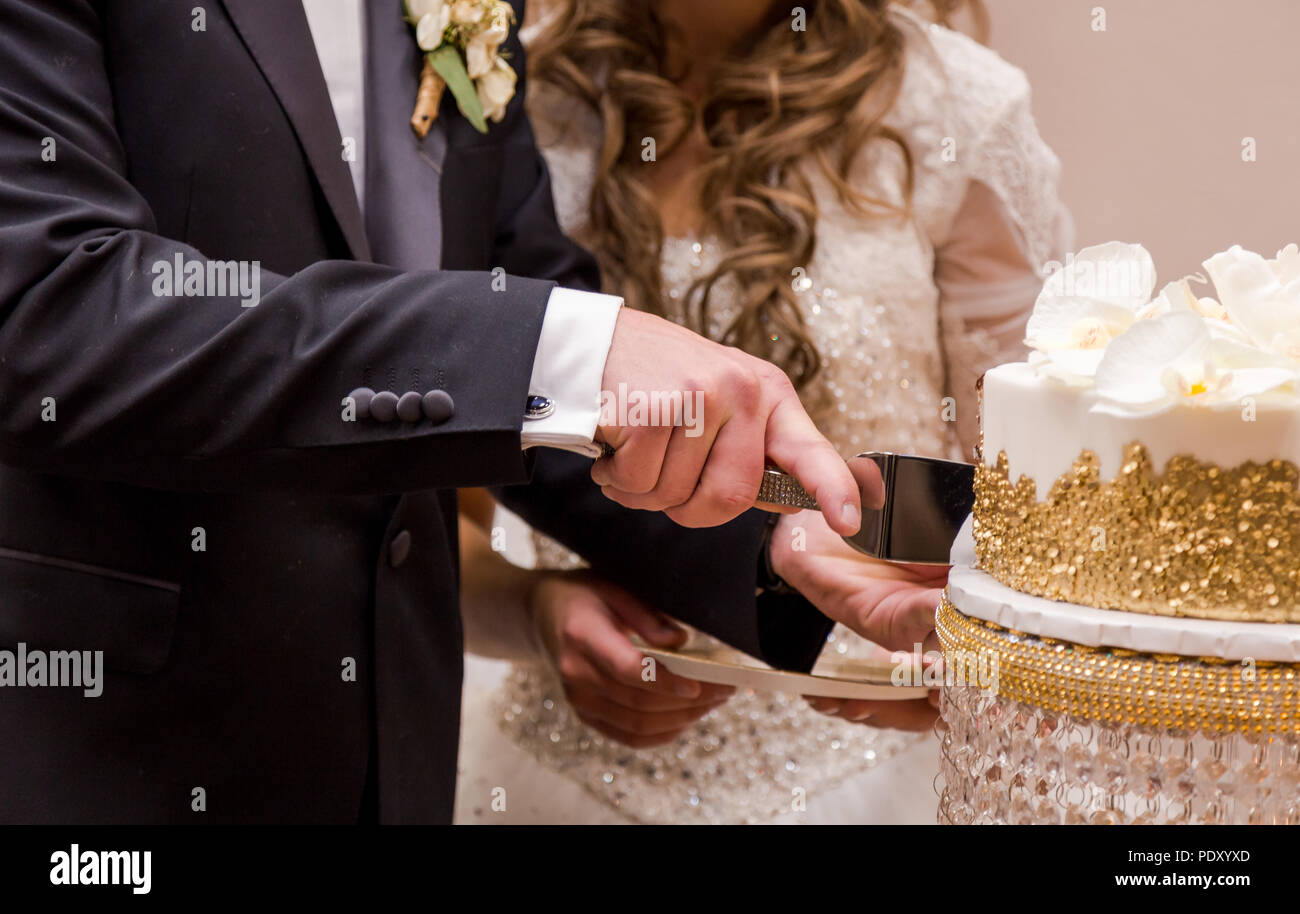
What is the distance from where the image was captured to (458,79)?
1.02 m

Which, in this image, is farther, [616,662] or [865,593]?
→ [616,662]

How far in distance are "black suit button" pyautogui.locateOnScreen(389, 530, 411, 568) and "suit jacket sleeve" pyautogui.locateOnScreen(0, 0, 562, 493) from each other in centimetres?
23

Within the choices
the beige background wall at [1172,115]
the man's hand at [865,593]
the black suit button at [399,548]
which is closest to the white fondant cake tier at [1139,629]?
the man's hand at [865,593]

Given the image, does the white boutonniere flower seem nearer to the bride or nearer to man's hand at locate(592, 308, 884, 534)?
man's hand at locate(592, 308, 884, 534)

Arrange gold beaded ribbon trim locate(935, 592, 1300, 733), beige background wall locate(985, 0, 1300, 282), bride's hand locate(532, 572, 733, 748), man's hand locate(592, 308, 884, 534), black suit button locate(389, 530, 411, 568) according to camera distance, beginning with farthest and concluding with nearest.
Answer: beige background wall locate(985, 0, 1300, 282) → bride's hand locate(532, 572, 733, 748) → black suit button locate(389, 530, 411, 568) → man's hand locate(592, 308, 884, 534) → gold beaded ribbon trim locate(935, 592, 1300, 733)

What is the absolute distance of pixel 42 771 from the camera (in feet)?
2.76

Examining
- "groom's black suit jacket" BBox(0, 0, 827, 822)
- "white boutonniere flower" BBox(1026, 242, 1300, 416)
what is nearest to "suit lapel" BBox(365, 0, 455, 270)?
"groom's black suit jacket" BBox(0, 0, 827, 822)

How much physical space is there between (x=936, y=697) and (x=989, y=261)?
28.3 inches

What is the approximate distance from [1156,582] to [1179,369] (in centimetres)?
11

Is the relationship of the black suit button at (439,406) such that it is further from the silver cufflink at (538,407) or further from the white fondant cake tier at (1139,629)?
the white fondant cake tier at (1139,629)

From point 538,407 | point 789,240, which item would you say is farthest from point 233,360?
point 789,240

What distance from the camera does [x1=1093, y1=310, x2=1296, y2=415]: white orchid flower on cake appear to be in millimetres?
564

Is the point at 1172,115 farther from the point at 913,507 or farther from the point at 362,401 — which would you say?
the point at 362,401

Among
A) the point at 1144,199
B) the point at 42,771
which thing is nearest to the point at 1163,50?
the point at 1144,199
